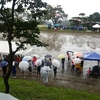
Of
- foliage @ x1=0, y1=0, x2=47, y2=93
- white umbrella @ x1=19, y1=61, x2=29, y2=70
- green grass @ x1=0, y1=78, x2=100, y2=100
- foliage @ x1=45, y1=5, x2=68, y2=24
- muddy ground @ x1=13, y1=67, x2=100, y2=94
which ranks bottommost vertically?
muddy ground @ x1=13, y1=67, x2=100, y2=94

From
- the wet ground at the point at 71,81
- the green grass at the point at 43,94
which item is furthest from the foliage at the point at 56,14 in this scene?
the green grass at the point at 43,94

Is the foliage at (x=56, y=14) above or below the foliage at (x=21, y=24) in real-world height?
above

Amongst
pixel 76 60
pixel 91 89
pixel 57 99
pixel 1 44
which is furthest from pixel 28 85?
pixel 1 44

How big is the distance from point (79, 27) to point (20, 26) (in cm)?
4318

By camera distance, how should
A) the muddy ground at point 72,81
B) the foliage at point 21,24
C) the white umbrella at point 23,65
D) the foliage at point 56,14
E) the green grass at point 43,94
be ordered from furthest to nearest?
the foliage at point 56,14
the white umbrella at point 23,65
the muddy ground at point 72,81
the green grass at point 43,94
the foliage at point 21,24

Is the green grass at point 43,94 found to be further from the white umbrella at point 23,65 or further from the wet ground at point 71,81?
the white umbrella at point 23,65

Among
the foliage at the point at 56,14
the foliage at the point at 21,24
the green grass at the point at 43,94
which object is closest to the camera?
the foliage at the point at 21,24

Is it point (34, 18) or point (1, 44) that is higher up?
point (34, 18)

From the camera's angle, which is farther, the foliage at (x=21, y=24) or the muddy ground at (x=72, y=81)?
the muddy ground at (x=72, y=81)

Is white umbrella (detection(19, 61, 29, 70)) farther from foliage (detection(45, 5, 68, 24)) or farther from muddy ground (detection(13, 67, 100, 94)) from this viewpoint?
foliage (detection(45, 5, 68, 24))

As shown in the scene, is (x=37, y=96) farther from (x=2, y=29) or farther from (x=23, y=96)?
(x=2, y=29)

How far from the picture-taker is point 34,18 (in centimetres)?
834

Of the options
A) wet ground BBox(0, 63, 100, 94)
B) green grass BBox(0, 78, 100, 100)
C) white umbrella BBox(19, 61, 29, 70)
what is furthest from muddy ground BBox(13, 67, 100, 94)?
green grass BBox(0, 78, 100, 100)

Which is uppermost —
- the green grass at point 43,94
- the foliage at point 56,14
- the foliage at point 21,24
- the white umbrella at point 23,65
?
the foliage at point 56,14
